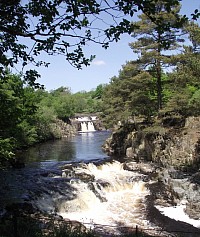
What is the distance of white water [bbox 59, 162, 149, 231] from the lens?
1255cm

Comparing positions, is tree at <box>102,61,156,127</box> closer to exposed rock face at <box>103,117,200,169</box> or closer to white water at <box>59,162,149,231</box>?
exposed rock face at <box>103,117,200,169</box>

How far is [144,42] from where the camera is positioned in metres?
22.1

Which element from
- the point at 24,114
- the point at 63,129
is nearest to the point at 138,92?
the point at 24,114

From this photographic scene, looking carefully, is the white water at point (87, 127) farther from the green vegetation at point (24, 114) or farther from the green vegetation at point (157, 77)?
the green vegetation at point (157, 77)

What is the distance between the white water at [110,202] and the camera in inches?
494

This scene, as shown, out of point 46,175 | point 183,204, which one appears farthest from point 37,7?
point 46,175

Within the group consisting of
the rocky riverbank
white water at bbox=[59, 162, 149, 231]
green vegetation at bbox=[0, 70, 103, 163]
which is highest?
green vegetation at bbox=[0, 70, 103, 163]

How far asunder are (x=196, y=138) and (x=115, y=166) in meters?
6.06

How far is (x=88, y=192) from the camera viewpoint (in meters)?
15.4

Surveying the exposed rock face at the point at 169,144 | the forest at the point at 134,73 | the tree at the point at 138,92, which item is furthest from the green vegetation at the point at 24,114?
the exposed rock face at the point at 169,144

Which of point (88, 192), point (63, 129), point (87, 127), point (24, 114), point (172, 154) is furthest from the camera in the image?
point (87, 127)

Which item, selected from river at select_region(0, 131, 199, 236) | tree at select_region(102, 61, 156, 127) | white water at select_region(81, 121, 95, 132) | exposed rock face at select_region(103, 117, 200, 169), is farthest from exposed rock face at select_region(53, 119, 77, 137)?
river at select_region(0, 131, 199, 236)

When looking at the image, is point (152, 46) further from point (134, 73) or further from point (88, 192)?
point (88, 192)

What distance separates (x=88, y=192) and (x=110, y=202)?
1282 mm
